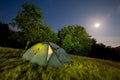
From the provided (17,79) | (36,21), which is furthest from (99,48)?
(17,79)

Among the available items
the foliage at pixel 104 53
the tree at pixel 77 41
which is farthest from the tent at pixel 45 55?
the foliage at pixel 104 53

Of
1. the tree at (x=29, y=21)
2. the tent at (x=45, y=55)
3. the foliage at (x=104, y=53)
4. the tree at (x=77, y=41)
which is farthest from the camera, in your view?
the foliage at (x=104, y=53)

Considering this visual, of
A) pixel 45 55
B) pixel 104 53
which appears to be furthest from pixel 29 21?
pixel 104 53

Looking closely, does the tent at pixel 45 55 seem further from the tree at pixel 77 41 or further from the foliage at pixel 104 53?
the foliage at pixel 104 53

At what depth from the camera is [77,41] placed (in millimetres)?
43406

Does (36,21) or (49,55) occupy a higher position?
(36,21)

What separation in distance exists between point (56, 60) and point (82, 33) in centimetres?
3367

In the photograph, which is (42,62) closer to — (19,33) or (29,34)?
(29,34)

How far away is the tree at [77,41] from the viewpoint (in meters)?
42.2

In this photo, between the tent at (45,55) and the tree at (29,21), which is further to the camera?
the tree at (29,21)

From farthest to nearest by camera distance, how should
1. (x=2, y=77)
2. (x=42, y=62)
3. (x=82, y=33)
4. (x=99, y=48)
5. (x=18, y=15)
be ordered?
(x=99, y=48), (x=82, y=33), (x=18, y=15), (x=42, y=62), (x=2, y=77)

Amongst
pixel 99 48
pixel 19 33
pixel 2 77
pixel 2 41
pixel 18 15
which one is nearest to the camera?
pixel 2 77

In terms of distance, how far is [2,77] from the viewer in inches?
312

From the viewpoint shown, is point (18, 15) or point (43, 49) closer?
point (43, 49)
